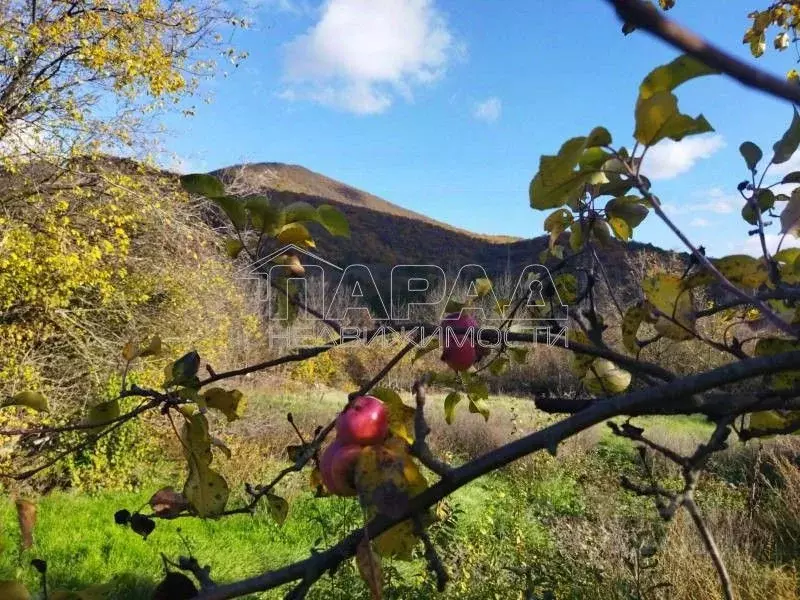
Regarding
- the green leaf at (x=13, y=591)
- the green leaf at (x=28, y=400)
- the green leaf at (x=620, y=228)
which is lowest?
the green leaf at (x=13, y=591)

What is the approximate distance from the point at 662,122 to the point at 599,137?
0.04 meters

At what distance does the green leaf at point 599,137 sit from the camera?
0.45m

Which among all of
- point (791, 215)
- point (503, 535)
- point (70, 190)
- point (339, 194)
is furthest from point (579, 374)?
point (339, 194)

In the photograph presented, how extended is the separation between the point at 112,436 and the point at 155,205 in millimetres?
1764

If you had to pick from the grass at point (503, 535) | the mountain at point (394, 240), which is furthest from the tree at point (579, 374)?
the mountain at point (394, 240)

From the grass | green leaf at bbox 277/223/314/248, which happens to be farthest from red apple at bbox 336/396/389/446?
the grass

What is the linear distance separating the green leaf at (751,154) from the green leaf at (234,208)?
525mm

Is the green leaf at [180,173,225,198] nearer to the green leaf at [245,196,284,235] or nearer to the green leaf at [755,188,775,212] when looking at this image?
the green leaf at [245,196,284,235]

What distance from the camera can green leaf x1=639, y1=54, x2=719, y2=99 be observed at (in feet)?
1.28

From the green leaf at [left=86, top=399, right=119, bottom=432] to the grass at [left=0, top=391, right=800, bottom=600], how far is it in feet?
3.51

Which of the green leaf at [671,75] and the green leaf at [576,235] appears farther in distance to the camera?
the green leaf at [576,235]

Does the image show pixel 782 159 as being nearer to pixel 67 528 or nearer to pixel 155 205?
pixel 67 528

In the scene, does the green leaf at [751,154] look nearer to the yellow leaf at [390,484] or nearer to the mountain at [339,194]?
the yellow leaf at [390,484]

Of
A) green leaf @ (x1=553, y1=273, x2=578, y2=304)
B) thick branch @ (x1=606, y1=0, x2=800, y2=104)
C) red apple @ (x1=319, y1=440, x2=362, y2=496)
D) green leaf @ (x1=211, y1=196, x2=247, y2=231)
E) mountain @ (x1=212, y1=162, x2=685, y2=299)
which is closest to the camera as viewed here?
thick branch @ (x1=606, y1=0, x2=800, y2=104)
